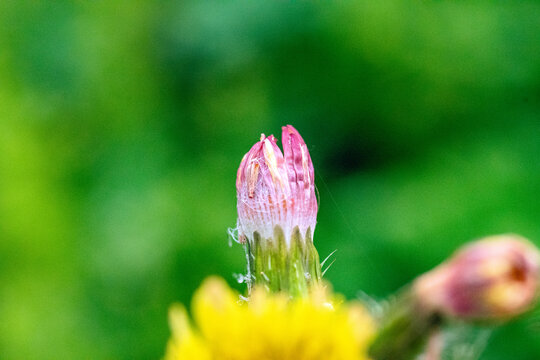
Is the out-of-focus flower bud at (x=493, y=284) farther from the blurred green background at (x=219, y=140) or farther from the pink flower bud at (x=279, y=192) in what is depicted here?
the blurred green background at (x=219, y=140)

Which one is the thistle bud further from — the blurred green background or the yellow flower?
the blurred green background

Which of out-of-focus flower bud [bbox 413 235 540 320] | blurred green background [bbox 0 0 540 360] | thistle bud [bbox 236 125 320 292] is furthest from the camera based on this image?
blurred green background [bbox 0 0 540 360]

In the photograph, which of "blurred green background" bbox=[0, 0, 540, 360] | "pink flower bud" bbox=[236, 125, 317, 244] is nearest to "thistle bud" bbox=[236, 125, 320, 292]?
"pink flower bud" bbox=[236, 125, 317, 244]

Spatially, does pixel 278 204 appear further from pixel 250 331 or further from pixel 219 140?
pixel 219 140

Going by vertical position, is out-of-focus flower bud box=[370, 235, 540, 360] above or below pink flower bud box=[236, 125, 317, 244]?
below

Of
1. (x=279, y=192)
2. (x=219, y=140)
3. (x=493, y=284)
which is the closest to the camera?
(x=493, y=284)

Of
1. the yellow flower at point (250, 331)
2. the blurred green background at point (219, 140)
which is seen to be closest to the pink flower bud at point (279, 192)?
the yellow flower at point (250, 331)

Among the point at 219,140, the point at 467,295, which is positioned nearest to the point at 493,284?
the point at 467,295
